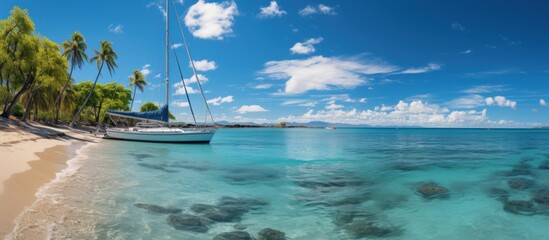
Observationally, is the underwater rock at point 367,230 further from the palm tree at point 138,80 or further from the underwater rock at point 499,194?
the palm tree at point 138,80

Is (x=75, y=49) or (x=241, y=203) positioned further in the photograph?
(x=75, y=49)

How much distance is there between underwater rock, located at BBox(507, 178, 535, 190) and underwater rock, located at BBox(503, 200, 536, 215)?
11.2ft

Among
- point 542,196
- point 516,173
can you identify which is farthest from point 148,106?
point 542,196

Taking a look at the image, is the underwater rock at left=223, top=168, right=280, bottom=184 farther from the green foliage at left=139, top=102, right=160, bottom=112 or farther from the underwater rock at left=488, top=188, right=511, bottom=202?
the green foliage at left=139, top=102, right=160, bottom=112

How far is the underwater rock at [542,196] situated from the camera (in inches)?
453

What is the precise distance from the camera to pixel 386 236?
7613 mm

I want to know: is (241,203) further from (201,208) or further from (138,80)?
(138,80)

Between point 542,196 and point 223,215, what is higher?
point 223,215

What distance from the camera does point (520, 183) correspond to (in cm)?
1507

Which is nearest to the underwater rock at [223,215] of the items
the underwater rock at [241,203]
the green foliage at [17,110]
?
the underwater rock at [241,203]

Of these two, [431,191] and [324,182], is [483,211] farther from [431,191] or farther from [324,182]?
[324,182]

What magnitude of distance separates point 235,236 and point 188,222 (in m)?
1.44

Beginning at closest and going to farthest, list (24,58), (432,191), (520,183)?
(432,191), (520,183), (24,58)

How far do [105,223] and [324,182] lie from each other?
9.71 metres
